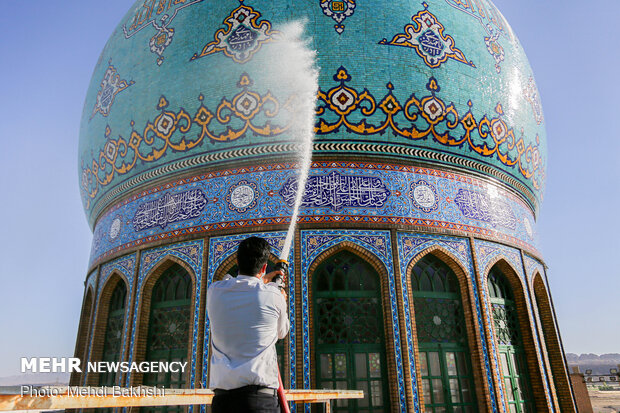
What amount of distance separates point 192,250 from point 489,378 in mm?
4669

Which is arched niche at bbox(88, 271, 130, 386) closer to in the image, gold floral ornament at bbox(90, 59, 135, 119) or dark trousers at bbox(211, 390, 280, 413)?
gold floral ornament at bbox(90, 59, 135, 119)

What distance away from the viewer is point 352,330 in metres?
6.84

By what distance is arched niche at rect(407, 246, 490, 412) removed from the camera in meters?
6.69

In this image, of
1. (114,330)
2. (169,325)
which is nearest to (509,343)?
(169,325)

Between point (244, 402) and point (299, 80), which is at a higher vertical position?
point (299, 80)

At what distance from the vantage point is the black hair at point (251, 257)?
1.81 m

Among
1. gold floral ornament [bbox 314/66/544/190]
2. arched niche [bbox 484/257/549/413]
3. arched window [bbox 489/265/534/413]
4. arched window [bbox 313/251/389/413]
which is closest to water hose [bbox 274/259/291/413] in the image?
arched window [bbox 313/251/389/413]

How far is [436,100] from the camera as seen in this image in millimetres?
7953

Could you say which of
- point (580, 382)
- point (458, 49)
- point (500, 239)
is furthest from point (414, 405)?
point (580, 382)

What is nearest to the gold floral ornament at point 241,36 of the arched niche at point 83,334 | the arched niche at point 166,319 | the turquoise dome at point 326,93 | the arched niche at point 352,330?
the turquoise dome at point 326,93

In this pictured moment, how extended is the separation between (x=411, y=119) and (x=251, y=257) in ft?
21.2

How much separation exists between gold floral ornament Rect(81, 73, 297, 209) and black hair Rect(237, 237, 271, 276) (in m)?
5.89

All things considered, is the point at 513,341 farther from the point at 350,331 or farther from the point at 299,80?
the point at 299,80

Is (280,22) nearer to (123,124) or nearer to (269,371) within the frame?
(123,124)
